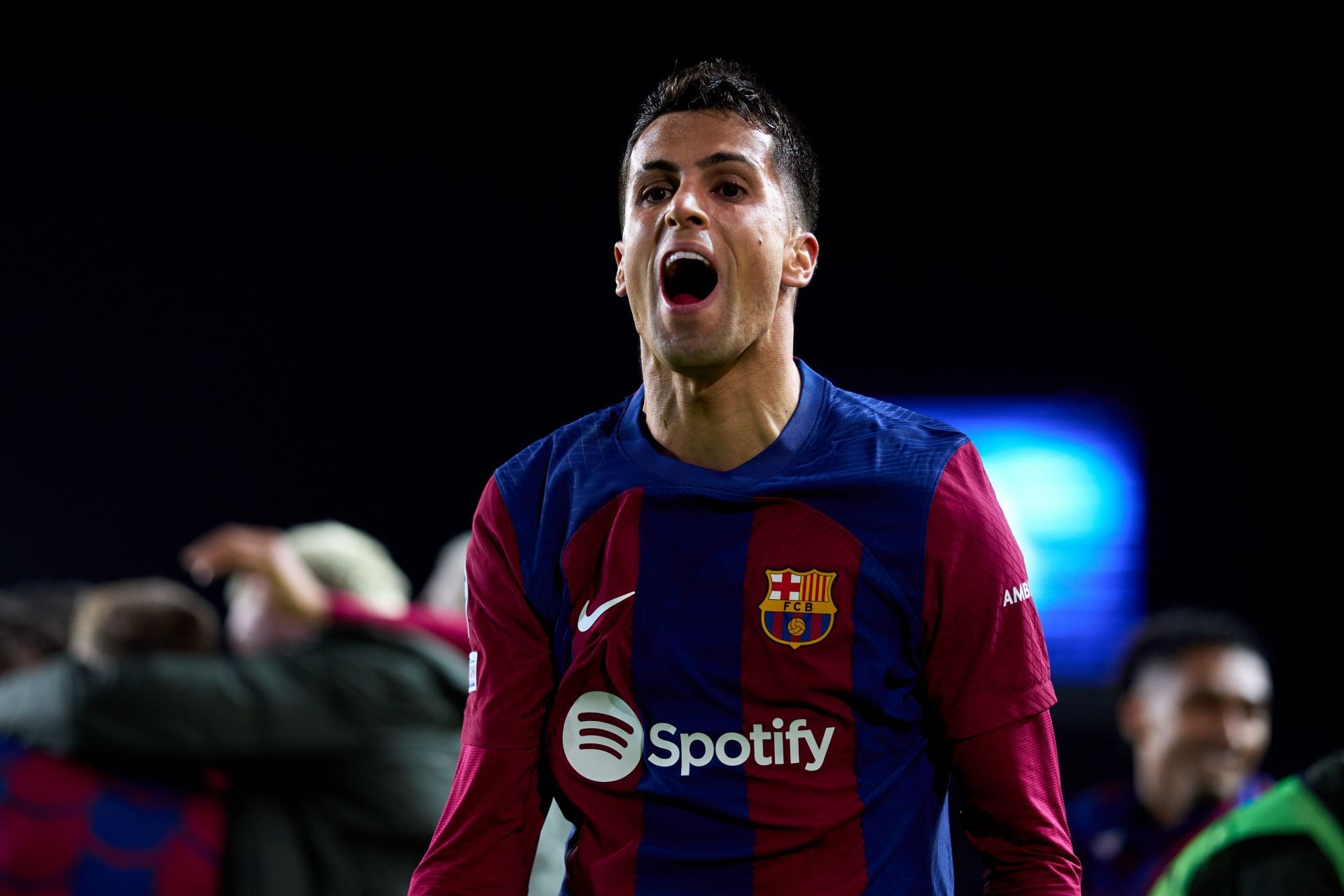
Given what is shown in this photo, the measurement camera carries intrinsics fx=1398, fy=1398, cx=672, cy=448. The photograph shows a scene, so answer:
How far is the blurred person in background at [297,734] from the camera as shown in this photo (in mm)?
2840

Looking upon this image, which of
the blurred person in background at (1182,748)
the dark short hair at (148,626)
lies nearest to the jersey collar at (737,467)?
the dark short hair at (148,626)

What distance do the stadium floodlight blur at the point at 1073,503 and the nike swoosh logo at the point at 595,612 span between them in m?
5.62

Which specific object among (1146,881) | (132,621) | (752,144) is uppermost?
(752,144)

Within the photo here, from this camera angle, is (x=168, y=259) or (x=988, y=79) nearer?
(x=988, y=79)

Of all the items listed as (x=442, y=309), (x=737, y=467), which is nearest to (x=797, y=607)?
(x=737, y=467)

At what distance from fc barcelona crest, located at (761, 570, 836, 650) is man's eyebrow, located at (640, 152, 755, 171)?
45 centimetres

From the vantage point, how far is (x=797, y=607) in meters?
1.40

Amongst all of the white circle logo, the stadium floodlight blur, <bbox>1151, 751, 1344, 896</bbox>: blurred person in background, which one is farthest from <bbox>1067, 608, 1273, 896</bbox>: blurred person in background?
the stadium floodlight blur

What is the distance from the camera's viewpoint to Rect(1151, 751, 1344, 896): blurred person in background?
5.39 ft

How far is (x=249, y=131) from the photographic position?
6.80m

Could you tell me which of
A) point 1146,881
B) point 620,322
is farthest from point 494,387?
point 1146,881

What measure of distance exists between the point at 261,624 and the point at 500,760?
2.27 meters

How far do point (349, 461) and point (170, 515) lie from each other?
0.93m

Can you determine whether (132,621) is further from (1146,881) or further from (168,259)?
(168,259)
